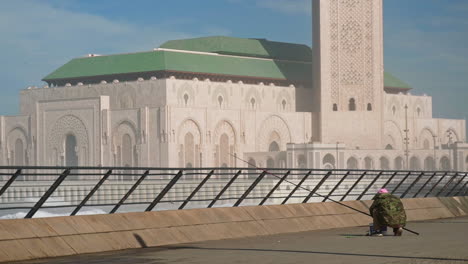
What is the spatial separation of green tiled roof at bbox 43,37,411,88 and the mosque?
0.84 ft

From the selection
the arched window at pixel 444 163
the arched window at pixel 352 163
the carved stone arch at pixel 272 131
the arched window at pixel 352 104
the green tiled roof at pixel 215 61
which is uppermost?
the green tiled roof at pixel 215 61

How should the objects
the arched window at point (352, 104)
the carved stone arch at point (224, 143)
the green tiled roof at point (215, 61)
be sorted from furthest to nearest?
the green tiled roof at point (215, 61) < the arched window at point (352, 104) < the carved stone arch at point (224, 143)

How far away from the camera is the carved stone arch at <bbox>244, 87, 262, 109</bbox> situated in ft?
430

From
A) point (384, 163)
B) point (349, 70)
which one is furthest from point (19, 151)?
point (384, 163)

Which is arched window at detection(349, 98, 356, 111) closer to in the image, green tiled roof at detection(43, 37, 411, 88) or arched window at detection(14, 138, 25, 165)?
green tiled roof at detection(43, 37, 411, 88)

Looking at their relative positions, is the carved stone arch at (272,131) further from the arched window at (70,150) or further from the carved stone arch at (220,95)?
the arched window at (70,150)

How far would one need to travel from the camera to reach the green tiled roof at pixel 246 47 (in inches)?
5669

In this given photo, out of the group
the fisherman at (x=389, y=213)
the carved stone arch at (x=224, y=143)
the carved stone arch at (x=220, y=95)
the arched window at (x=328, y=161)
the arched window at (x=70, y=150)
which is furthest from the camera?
the carved stone arch at (x=220, y=95)

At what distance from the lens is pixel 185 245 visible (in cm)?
1630

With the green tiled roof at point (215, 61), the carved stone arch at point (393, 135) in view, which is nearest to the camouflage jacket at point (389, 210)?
the green tiled roof at point (215, 61)

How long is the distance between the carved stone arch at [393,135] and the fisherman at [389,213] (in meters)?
122

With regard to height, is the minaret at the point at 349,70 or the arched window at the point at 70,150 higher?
the minaret at the point at 349,70

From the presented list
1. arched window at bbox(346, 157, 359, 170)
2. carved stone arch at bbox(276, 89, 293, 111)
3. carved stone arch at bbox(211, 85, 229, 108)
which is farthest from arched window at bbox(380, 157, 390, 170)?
carved stone arch at bbox(211, 85, 229, 108)

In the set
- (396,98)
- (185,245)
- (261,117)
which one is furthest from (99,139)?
(185,245)
